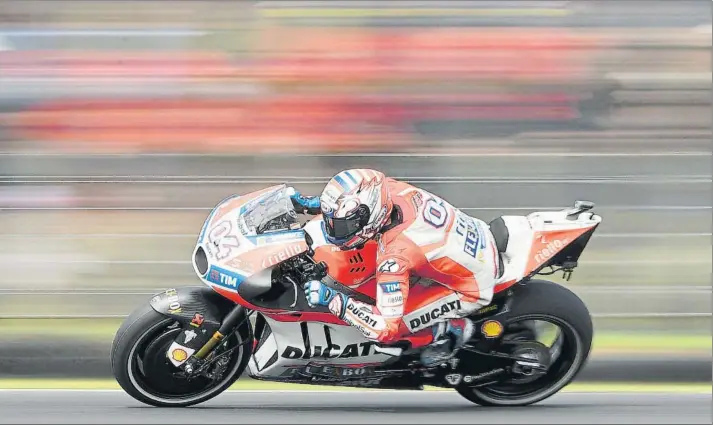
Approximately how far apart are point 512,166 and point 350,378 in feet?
8.80

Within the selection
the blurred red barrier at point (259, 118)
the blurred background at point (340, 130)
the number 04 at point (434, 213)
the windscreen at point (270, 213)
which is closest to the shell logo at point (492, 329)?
the number 04 at point (434, 213)

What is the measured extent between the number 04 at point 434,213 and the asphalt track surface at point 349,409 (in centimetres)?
96

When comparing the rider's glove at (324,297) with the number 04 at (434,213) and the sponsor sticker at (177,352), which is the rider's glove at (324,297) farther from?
the sponsor sticker at (177,352)

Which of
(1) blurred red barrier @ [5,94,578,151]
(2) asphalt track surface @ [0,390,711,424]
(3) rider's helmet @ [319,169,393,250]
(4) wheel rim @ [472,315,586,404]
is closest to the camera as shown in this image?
(3) rider's helmet @ [319,169,393,250]

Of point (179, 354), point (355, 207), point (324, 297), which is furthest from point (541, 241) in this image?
point (179, 354)

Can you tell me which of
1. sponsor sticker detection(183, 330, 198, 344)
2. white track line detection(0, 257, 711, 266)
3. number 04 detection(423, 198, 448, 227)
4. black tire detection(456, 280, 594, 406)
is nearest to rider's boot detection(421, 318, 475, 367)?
black tire detection(456, 280, 594, 406)

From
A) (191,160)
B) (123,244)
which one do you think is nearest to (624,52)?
(191,160)

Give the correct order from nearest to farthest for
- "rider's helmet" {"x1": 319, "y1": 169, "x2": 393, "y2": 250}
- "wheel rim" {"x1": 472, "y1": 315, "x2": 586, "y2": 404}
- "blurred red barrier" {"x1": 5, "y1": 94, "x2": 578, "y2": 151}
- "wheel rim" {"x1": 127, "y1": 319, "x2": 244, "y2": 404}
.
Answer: "rider's helmet" {"x1": 319, "y1": 169, "x2": 393, "y2": 250}
"wheel rim" {"x1": 127, "y1": 319, "x2": 244, "y2": 404}
"wheel rim" {"x1": 472, "y1": 315, "x2": 586, "y2": 404}
"blurred red barrier" {"x1": 5, "y1": 94, "x2": 578, "y2": 151}

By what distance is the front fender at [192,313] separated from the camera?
4.91 m

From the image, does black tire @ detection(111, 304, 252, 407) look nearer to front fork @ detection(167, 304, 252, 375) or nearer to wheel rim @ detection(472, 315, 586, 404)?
front fork @ detection(167, 304, 252, 375)

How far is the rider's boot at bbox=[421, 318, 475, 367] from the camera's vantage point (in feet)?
16.7

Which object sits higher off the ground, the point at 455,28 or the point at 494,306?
the point at 455,28

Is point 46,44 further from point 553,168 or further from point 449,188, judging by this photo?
point 553,168

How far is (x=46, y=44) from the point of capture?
7.74 metres
